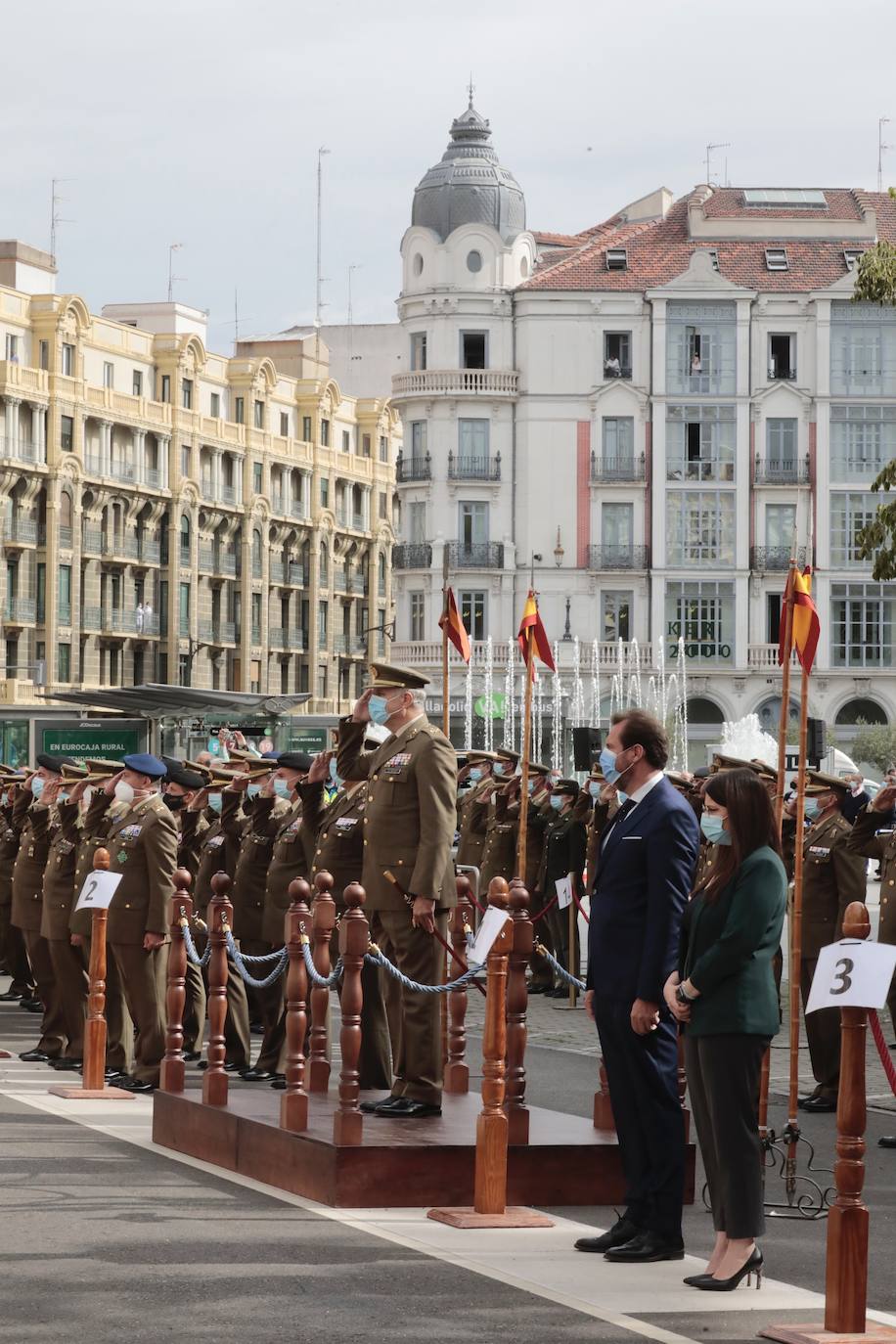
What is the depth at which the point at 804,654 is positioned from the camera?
497 inches

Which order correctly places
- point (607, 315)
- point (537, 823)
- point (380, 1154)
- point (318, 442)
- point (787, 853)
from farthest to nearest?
1. point (318, 442)
2. point (607, 315)
3. point (537, 823)
4. point (787, 853)
5. point (380, 1154)

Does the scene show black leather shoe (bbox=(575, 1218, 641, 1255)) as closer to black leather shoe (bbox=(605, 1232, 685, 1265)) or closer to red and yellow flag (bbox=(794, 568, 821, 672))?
black leather shoe (bbox=(605, 1232, 685, 1265))

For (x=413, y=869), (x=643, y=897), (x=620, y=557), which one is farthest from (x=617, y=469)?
(x=643, y=897)

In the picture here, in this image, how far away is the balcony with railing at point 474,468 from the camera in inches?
2778

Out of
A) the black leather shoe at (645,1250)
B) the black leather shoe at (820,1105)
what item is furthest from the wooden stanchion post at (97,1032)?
the black leather shoe at (645,1250)

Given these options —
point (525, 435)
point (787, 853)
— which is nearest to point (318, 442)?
point (525, 435)

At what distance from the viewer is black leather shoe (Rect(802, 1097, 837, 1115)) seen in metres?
12.9

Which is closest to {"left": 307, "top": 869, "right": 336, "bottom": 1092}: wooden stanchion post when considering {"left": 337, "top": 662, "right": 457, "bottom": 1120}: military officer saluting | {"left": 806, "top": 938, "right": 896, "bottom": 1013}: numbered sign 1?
{"left": 337, "top": 662, "right": 457, "bottom": 1120}: military officer saluting

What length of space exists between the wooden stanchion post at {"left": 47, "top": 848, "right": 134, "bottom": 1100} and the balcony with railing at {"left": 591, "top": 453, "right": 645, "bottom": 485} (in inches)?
2275

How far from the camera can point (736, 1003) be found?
800cm

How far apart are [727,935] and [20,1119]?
507 cm

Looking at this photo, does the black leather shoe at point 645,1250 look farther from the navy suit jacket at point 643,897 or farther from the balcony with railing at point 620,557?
the balcony with railing at point 620,557

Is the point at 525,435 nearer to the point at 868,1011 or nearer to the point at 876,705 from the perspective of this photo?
the point at 876,705

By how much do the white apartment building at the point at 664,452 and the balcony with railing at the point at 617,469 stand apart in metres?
0.06
